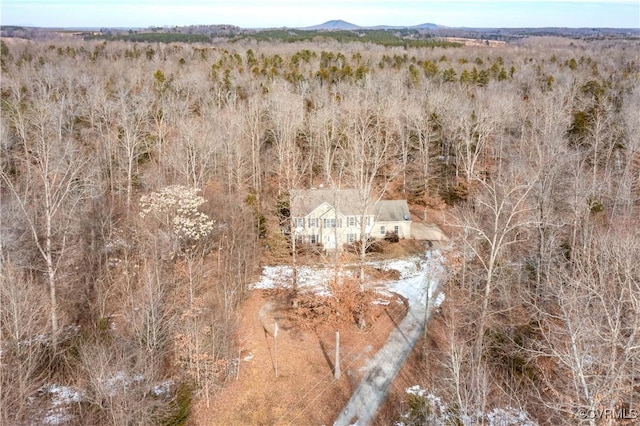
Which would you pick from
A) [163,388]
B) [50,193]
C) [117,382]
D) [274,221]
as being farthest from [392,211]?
[117,382]

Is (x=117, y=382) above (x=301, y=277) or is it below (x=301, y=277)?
above

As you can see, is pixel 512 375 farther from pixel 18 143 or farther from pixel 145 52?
pixel 145 52

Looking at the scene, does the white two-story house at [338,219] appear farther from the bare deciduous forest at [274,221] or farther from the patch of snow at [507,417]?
the patch of snow at [507,417]

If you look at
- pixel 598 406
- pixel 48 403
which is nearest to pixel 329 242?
pixel 48 403

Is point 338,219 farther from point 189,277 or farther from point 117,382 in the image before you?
point 117,382

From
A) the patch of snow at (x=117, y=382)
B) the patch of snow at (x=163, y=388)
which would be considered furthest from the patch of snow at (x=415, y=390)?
the patch of snow at (x=117, y=382)

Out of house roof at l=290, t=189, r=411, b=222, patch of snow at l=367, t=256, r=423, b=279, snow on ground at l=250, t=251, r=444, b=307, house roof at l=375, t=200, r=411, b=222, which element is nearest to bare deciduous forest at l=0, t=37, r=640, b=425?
snow on ground at l=250, t=251, r=444, b=307

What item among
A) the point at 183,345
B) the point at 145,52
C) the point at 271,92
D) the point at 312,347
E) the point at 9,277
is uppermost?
the point at 145,52
